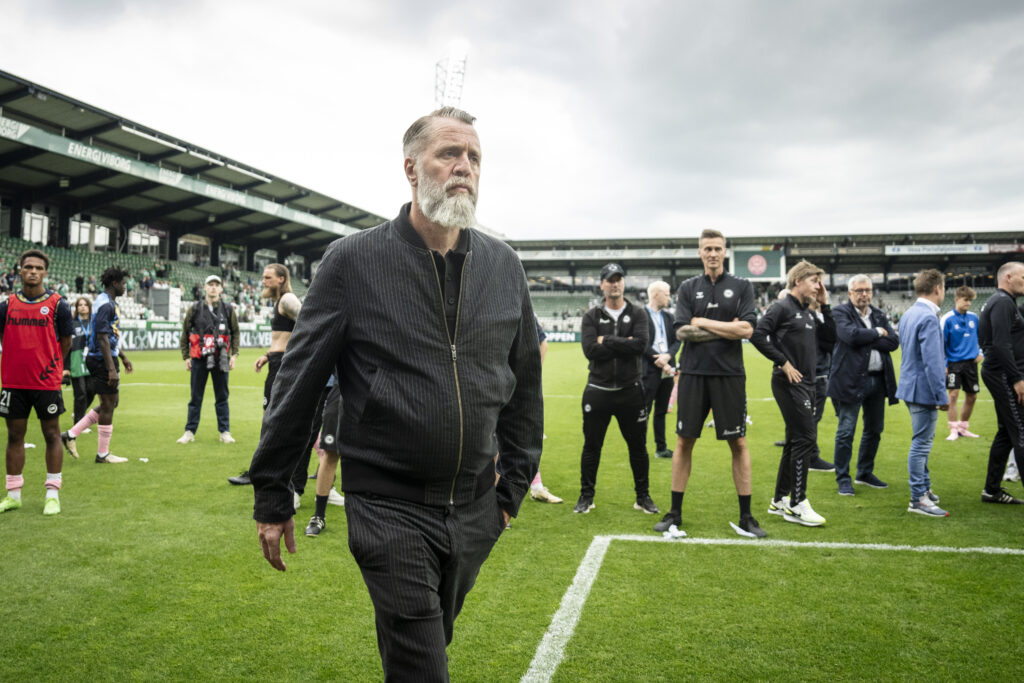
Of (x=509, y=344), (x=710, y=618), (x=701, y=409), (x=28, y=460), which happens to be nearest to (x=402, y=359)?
(x=509, y=344)

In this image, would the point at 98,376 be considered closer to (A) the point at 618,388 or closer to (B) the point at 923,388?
(A) the point at 618,388

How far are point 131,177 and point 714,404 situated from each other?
37970 mm

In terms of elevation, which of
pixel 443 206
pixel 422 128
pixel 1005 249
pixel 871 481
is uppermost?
pixel 1005 249

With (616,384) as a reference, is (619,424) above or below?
below

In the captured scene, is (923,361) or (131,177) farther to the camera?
(131,177)

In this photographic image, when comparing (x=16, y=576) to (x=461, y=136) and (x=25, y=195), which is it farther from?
(x=25, y=195)

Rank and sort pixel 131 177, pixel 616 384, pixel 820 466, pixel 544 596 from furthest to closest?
1. pixel 131 177
2. pixel 820 466
3. pixel 616 384
4. pixel 544 596

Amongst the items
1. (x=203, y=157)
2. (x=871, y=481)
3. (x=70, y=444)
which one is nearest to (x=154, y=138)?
(x=203, y=157)

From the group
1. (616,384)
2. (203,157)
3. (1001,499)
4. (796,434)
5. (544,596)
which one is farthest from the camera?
(203,157)

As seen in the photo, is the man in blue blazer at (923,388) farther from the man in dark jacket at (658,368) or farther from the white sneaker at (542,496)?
the white sneaker at (542,496)

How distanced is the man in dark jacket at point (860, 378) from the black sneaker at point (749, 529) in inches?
78.7

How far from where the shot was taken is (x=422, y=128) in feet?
7.14

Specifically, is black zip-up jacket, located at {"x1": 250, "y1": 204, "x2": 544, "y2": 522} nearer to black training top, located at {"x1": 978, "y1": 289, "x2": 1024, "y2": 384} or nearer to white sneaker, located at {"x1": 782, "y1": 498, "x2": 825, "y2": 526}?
white sneaker, located at {"x1": 782, "y1": 498, "x2": 825, "y2": 526}

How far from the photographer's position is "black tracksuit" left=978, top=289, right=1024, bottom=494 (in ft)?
18.2
